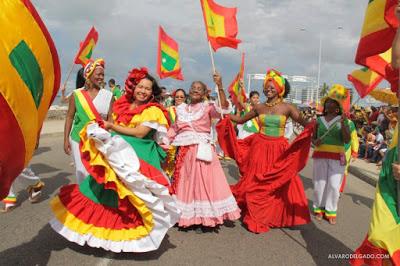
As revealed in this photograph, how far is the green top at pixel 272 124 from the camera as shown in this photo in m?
6.03

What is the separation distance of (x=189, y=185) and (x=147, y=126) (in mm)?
1423

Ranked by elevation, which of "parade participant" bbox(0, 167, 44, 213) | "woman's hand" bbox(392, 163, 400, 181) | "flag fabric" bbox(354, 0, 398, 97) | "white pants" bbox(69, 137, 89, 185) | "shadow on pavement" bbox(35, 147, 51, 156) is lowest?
"shadow on pavement" bbox(35, 147, 51, 156)

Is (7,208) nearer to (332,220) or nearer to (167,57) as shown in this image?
(332,220)

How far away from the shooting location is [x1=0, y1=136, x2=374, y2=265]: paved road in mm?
4398

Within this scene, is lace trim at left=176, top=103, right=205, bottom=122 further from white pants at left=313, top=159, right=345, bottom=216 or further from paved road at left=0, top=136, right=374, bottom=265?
white pants at left=313, top=159, right=345, bottom=216

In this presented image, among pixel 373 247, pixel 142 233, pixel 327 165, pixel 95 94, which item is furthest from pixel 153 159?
pixel 327 165

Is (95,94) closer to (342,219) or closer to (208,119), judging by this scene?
(208,119)

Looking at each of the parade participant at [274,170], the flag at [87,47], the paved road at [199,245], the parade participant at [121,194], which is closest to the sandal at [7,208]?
the paved road at [199,245]

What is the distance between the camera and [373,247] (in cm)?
322

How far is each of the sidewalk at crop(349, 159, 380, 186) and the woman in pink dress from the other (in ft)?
21.4

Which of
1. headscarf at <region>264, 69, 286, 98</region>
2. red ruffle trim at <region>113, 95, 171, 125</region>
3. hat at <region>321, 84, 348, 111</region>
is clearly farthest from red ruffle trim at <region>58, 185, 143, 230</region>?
hat at <region>321, 84, 348, 111</region>

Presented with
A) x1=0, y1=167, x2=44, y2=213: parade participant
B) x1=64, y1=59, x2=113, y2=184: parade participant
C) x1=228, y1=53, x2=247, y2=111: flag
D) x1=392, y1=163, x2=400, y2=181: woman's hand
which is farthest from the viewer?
x1=228, y1=53, x2=247, y2=111: flag

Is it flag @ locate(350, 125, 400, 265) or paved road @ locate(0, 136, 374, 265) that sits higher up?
flag @ locate(350, 125, 400, 265)

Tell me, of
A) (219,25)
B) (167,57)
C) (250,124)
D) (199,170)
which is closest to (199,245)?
(199,170)
